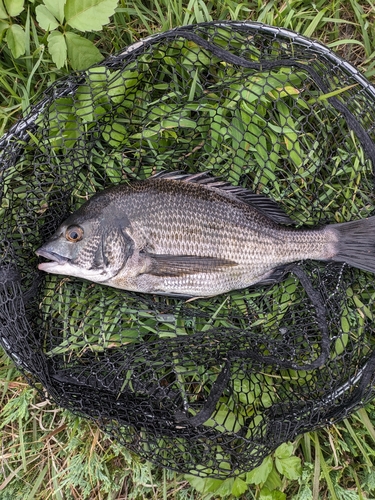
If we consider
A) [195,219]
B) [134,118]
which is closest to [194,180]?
[195,219]

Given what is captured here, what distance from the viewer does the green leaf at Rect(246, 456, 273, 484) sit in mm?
3035

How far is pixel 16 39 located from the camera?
120 inches

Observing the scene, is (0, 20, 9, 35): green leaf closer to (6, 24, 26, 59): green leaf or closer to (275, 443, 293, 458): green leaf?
(6, 24, 26, 59): green leaf

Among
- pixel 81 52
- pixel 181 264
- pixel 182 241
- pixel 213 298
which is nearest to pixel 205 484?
pixel 213 298

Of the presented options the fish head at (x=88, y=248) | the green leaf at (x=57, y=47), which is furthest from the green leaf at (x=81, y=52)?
the fish head at (x=88, y=248)

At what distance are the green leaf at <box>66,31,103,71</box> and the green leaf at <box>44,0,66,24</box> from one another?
0.11 metres

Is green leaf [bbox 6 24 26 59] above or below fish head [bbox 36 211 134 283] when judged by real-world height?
above

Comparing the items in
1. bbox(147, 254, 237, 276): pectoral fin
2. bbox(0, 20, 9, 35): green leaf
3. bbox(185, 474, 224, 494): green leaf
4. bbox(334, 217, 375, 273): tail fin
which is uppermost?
bbox(0, 20, 9, 35): green leaf

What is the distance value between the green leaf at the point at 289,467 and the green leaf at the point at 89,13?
3141 mm

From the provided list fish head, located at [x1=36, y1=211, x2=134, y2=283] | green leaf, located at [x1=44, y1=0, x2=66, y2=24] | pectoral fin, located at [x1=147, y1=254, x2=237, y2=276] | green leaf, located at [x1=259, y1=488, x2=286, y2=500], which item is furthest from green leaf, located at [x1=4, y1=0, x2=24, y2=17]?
green leaf, located at [x1=259, y1=488, x2=286, y2=500]

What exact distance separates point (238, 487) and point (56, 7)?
341cm

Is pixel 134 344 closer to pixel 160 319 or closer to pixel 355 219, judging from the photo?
pixel 160 319

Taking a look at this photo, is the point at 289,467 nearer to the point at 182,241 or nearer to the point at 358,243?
the point at 358,243

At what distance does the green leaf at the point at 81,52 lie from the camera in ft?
9.87
